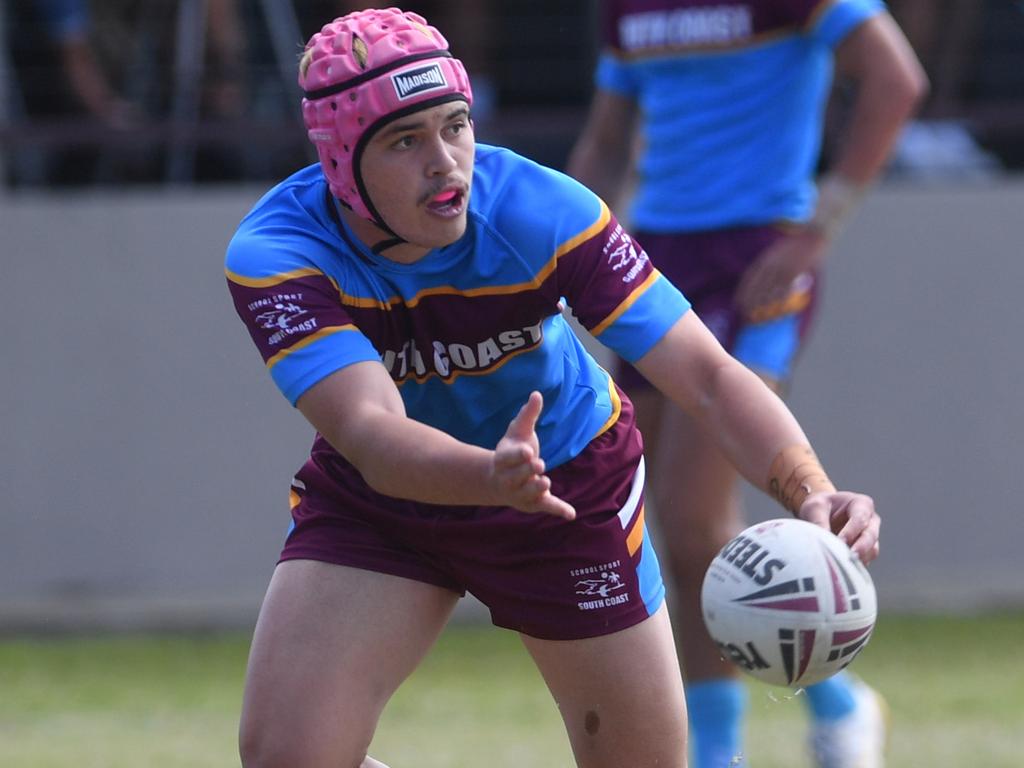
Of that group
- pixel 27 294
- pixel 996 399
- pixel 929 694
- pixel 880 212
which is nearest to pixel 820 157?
pixel 880 212

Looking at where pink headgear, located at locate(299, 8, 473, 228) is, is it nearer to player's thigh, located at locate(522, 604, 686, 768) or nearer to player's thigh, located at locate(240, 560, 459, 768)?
player's thigh, located at locate(240, 560, 459, 768)

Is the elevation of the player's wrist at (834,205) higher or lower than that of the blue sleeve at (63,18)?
higher

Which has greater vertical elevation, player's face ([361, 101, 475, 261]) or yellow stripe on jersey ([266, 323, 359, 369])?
player's face ([361, 101, 475, 261])

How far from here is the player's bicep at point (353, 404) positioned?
3.34 meters

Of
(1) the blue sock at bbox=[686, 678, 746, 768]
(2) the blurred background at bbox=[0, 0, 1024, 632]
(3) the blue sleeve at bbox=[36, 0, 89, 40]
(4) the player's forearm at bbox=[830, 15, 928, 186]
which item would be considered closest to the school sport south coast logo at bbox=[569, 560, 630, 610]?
(1) the blue sock at bbox=[686, 678, 746, 768]

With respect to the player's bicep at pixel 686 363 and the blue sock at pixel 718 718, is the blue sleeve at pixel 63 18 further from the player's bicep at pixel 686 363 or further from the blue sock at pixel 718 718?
the player's bicep at pixel 686 363

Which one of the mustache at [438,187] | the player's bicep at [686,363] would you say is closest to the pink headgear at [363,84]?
the mustache at [438,187]

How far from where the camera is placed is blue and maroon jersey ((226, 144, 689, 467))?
356 centimetres

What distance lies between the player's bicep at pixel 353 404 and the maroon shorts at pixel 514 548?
0.43m

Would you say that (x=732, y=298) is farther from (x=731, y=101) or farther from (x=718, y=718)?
(x=718, y=718)

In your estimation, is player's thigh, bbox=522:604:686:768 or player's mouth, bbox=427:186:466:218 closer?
player's mouth, bbox=427:186:466:218

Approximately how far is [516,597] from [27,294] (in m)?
5.75

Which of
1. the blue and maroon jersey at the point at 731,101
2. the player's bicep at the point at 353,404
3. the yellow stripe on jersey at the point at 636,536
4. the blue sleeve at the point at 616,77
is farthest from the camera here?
the blue sleeve at the point at 616,77

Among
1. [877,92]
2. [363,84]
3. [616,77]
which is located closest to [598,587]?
[363,84]
